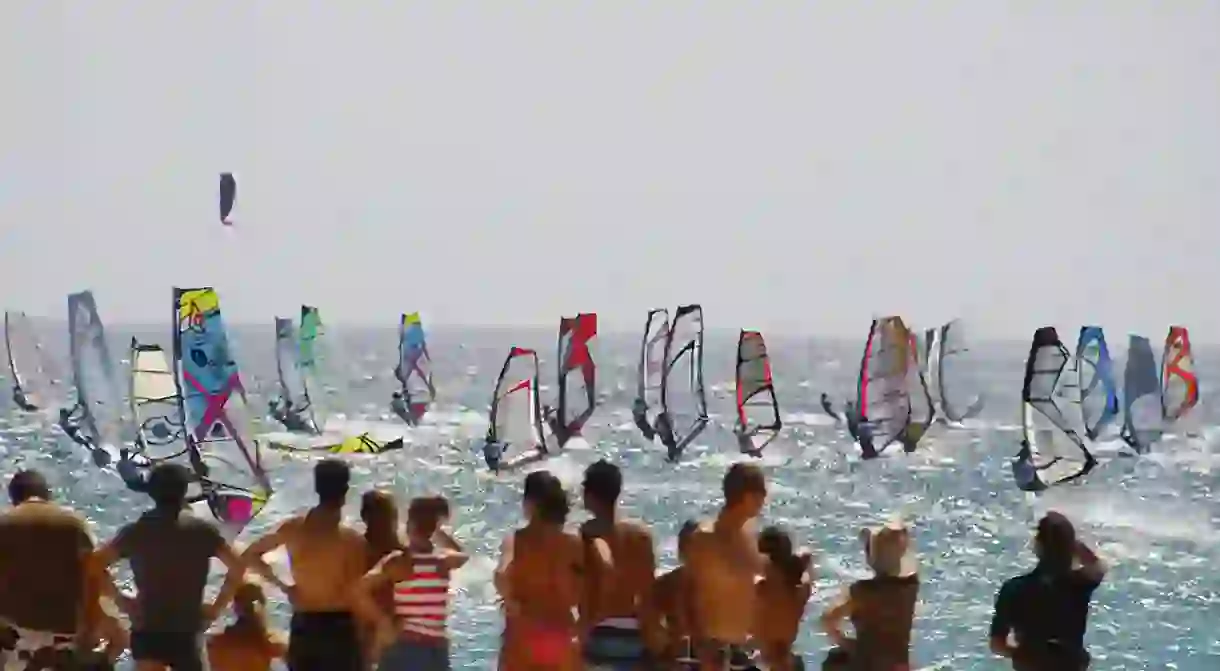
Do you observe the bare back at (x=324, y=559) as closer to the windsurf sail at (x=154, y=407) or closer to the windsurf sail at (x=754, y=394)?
the windsurf sail at (x=154, y=407)

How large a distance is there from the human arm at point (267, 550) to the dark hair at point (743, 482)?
155 cm

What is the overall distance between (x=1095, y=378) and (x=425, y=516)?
43.9 m

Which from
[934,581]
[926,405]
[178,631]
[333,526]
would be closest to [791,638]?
[333,526]

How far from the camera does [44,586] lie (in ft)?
19.6

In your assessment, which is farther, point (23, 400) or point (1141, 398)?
point (23, 400)

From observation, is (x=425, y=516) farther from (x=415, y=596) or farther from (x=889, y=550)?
(x=889, y=550)

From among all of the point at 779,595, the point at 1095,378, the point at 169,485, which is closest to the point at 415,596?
the point at 169,485

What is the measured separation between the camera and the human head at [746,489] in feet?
20.2

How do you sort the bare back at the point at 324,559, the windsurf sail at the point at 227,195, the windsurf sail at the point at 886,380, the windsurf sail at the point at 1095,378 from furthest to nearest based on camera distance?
1. the windsurf sail at the point at 1095,378
2. the windsurf sail at the point at 886,380
3. the windsurf sail at the point at 227,195
4. the bare back at the point at 324,559

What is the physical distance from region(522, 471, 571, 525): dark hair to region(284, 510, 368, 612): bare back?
679 millimetres

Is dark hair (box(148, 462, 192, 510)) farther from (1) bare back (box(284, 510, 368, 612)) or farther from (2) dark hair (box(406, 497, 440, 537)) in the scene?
(2) dark hair (box(406, 497, 440, 537))

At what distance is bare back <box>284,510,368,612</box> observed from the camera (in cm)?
613

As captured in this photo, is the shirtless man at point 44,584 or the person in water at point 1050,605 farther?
the person in water at point 1050,605

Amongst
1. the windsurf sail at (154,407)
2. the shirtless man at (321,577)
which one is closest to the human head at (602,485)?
the shirtless man at (321,577)
